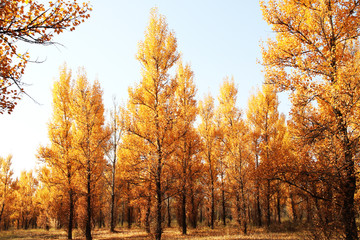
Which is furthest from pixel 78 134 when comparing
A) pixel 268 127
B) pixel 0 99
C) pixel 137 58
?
pixel 268 127

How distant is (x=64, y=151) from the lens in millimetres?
14742

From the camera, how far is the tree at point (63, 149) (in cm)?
1402

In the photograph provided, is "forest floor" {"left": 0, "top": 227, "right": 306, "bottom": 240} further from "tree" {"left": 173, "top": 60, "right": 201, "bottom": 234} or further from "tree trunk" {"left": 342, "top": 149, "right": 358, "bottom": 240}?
"tree trunk" {"left": 342, "top": 149, "right": 358, "bottom": 240}

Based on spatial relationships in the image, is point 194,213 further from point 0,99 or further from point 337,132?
point 0,99

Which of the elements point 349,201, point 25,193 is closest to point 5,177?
point 25,193

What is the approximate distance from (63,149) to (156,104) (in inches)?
313

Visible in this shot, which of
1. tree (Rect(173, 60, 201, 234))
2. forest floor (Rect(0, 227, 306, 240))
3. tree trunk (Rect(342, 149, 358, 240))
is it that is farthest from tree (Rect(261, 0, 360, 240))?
Result: tree (Rect(173, 60, 201, 234))

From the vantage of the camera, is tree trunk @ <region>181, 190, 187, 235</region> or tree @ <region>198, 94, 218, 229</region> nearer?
tree trunk @ <region>181, 190, 187, 235</region>

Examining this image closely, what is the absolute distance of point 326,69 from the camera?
6363 millimetres

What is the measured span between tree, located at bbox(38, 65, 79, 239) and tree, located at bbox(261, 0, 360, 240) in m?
11.6

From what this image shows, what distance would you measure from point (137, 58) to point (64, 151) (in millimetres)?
8168

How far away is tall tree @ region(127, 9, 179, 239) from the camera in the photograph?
9.62 meters

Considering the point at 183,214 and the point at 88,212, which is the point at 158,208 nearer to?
the point at 88,212

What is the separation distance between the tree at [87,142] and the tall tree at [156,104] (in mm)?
4288
